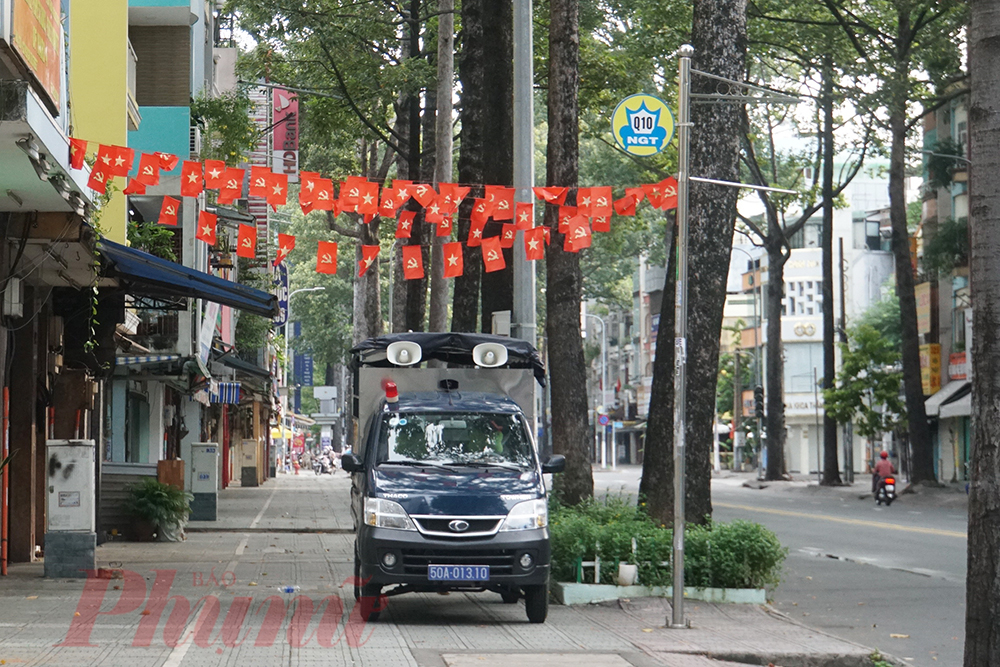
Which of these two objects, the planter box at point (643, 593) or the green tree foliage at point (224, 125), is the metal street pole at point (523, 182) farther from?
the green tree foliage at point (224, 125)

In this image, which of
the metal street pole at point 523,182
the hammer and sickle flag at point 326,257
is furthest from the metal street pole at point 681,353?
the hammer and sickle flag at point 326,257

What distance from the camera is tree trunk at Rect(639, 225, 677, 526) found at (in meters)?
15.8

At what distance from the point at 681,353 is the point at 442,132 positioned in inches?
522

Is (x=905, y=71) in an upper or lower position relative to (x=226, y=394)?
upper

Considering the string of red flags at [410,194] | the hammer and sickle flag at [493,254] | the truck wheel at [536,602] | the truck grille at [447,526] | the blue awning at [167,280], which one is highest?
the string of red flags at [410,194]

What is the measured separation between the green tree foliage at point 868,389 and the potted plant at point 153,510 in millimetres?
30639

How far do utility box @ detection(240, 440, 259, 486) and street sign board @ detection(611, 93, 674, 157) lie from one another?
133 feet

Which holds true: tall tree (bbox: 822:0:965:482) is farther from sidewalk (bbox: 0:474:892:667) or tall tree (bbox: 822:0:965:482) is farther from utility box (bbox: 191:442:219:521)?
sidewalk (bbox: 0:474:892:667)

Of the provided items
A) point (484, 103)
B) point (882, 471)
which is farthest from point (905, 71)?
point (484, 103)

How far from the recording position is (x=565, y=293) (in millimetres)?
18062

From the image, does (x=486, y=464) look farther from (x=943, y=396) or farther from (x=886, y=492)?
(x=943, y=396)

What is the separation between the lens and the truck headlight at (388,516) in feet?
39.7

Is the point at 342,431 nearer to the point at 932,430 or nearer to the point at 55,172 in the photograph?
the point at 932,430

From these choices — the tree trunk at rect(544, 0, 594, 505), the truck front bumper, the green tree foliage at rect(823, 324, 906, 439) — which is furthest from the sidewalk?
the green tree foliage at rect(823, 324, 906, 439)
